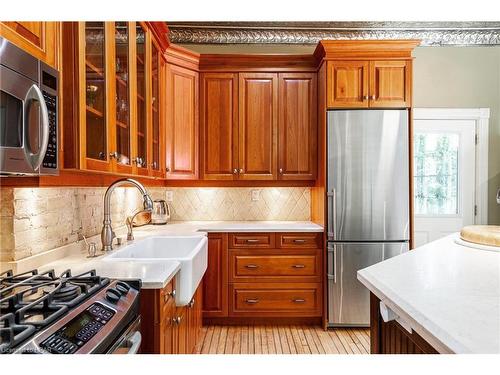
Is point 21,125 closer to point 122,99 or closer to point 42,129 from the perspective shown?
point 42,129

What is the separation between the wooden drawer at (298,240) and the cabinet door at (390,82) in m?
1.31

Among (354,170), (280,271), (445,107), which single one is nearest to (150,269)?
(280,271)

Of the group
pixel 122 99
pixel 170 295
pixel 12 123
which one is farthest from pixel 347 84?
pixel 12 123

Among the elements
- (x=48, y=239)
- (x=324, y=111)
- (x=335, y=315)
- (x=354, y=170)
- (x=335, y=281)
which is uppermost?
(x=324, y=111)

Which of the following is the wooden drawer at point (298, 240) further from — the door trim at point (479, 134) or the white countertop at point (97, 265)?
the door trim at point (479, 134)

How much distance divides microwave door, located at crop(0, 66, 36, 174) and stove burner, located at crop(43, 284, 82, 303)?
0.39m

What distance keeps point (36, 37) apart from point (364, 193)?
102 inches

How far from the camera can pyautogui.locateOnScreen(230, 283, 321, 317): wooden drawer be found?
3.23 metres

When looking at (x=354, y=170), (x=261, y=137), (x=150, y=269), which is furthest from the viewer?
(x=261, y=137)

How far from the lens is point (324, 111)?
319 cm

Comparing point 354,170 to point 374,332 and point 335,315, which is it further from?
point 374,332

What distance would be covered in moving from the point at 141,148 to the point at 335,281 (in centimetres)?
195

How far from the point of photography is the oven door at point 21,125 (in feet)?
3.33
